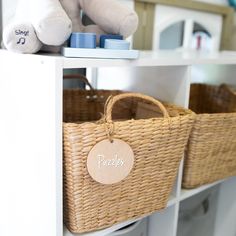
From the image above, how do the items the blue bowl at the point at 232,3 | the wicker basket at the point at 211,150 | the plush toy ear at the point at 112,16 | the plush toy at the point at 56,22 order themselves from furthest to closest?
the blue bowl at the point at 232,3, the wicker basket at the point at 211,150, the plush toy ear at the point at 112,16, the plush toy at the point at 56,22

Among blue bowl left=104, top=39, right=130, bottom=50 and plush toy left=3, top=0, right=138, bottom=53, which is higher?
plush toy left=3, top=0, right=138, bottom=53

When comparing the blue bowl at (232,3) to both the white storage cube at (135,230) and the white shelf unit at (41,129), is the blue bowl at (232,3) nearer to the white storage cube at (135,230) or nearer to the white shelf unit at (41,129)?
the white shelf unit at (41,129)

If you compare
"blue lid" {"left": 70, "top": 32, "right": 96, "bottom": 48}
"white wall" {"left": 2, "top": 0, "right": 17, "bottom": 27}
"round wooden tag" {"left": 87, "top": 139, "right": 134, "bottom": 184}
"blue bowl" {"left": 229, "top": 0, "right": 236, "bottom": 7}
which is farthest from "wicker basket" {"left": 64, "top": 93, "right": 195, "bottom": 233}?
"blue bowl" {"left": 229, "top": 0, "right": 236, "bottom": 7}

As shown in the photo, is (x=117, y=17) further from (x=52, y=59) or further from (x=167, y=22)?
(x=167, y=22)

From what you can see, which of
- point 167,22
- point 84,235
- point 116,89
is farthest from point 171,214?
point 167,22

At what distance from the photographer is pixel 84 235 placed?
2.23ft

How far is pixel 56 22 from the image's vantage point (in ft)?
1.90

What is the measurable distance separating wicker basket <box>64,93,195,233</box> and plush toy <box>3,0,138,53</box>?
167 mm

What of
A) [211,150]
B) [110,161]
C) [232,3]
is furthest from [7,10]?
[232,3]

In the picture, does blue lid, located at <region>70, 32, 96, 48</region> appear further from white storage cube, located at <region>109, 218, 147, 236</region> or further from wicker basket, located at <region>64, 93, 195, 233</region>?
white storage cube, located at <region>109, 218, 147, 236</region>

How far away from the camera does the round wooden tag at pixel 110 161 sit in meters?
0.61

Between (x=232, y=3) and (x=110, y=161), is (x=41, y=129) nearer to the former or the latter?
(x=110, y=161)

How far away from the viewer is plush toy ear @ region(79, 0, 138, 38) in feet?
2.29

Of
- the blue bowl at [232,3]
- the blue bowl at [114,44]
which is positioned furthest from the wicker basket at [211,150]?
the blue bowl at [232,3]
